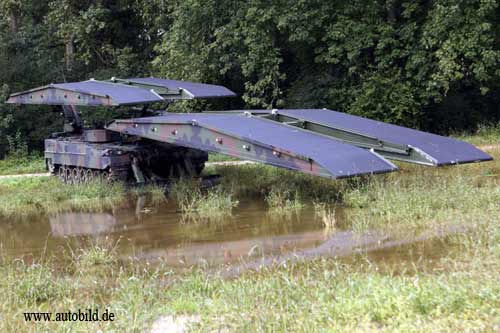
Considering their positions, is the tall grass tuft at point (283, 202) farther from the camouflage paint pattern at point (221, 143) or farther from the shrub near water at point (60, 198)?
the shrub near water at point (60, 198)

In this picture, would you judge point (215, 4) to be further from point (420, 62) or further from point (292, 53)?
point (420, 62)

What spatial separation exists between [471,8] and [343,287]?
13.4 metres

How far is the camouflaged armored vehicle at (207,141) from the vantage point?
9.29m

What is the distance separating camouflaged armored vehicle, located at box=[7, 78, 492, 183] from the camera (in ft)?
30.5

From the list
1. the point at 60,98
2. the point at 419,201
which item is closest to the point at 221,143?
the point at 419,201

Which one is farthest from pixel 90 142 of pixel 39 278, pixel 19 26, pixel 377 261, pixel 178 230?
pixel 19 26

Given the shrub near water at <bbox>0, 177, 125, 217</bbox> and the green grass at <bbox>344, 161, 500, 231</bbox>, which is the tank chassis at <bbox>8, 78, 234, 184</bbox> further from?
the green grass at <bbox>344, 161, 500, 231</bbox>

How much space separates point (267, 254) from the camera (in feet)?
23.2

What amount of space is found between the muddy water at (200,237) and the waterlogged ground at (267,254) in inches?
1.2

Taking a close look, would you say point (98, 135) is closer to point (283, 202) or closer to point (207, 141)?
point (207, 141)

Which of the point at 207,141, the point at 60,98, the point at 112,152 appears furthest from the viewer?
the point at 60,98

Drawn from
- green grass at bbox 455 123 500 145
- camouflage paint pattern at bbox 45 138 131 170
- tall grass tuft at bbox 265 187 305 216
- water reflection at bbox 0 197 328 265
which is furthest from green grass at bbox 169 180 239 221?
green grass at bbox 455 123 500 145

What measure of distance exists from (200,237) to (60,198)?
4.60m

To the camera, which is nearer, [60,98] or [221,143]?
[221,143]
